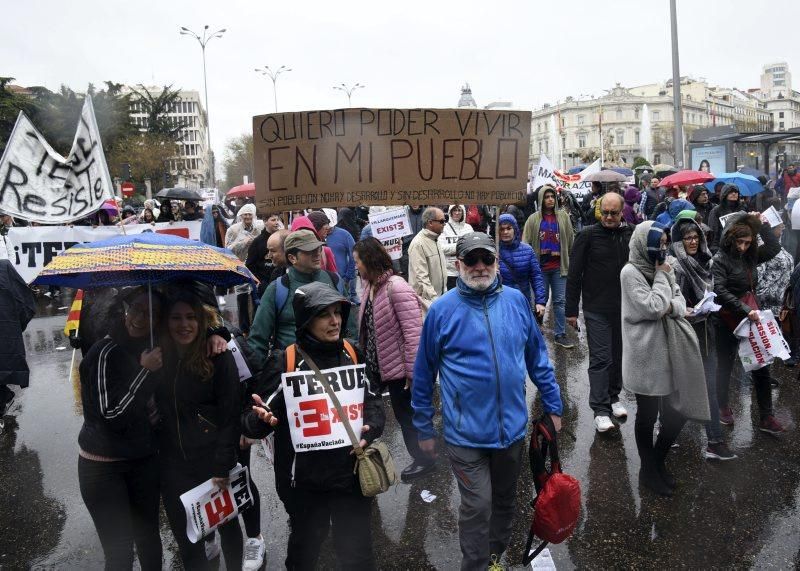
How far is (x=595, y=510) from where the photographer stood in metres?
4.07

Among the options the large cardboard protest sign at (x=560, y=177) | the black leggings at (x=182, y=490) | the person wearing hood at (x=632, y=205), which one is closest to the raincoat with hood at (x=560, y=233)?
the person wearing hood at (x=632, y=205)

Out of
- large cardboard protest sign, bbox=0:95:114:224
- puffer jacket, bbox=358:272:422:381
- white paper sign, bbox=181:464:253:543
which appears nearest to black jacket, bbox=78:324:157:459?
white paper sign, bbox=181:464:253:543

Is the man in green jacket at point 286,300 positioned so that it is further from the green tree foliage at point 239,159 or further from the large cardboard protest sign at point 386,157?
the green tree foliage at point 239,159

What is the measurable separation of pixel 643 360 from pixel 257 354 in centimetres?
245

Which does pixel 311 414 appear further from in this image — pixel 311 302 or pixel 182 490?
pixel 182 490

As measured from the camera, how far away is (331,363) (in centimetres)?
305

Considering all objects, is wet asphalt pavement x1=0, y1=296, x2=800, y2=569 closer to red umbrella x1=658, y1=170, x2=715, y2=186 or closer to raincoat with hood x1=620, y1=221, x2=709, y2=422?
raincoat with hood x1=620, y1=221, x2=709, y2=422

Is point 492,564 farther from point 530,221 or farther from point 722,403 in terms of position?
point 530,221

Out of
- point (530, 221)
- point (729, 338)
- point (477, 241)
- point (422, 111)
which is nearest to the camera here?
point (477, 241)

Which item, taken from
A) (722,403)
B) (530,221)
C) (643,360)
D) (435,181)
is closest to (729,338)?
(722,403)

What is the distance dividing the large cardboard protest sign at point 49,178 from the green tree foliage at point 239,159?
6978 cm

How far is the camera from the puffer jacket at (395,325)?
4441mm

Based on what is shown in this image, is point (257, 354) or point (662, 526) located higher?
point (257, 354)

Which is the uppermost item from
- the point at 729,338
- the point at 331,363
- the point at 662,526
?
the point at 331,363
